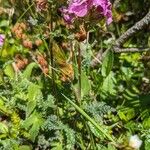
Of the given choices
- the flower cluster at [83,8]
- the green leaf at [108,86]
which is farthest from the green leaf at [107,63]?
the flower cluster at [83,8]

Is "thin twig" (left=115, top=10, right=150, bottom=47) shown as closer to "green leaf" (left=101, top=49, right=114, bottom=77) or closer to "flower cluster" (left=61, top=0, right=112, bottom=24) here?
"green leaf" (left=101, top=49, right=114, bottom=77)

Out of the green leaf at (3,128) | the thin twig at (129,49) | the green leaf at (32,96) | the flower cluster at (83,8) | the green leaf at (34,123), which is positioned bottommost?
the green leaf at (3,128)

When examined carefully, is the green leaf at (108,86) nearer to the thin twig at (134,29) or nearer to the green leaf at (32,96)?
the thin twig at (134,29)

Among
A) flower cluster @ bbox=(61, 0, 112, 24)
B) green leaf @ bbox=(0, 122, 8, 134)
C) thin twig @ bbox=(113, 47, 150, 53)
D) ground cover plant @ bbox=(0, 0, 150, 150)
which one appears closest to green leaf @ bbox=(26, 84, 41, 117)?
ground cover plant @ bbox=(0, 0, 150, 150)

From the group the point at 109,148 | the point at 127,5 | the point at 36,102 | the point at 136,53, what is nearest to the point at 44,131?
the point at 36,102

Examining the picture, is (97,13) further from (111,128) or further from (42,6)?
(111,128)

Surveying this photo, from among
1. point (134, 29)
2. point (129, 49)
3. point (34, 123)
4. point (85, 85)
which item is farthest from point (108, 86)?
point (34, 123)

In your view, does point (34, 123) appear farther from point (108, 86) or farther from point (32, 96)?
point (108, 86)
